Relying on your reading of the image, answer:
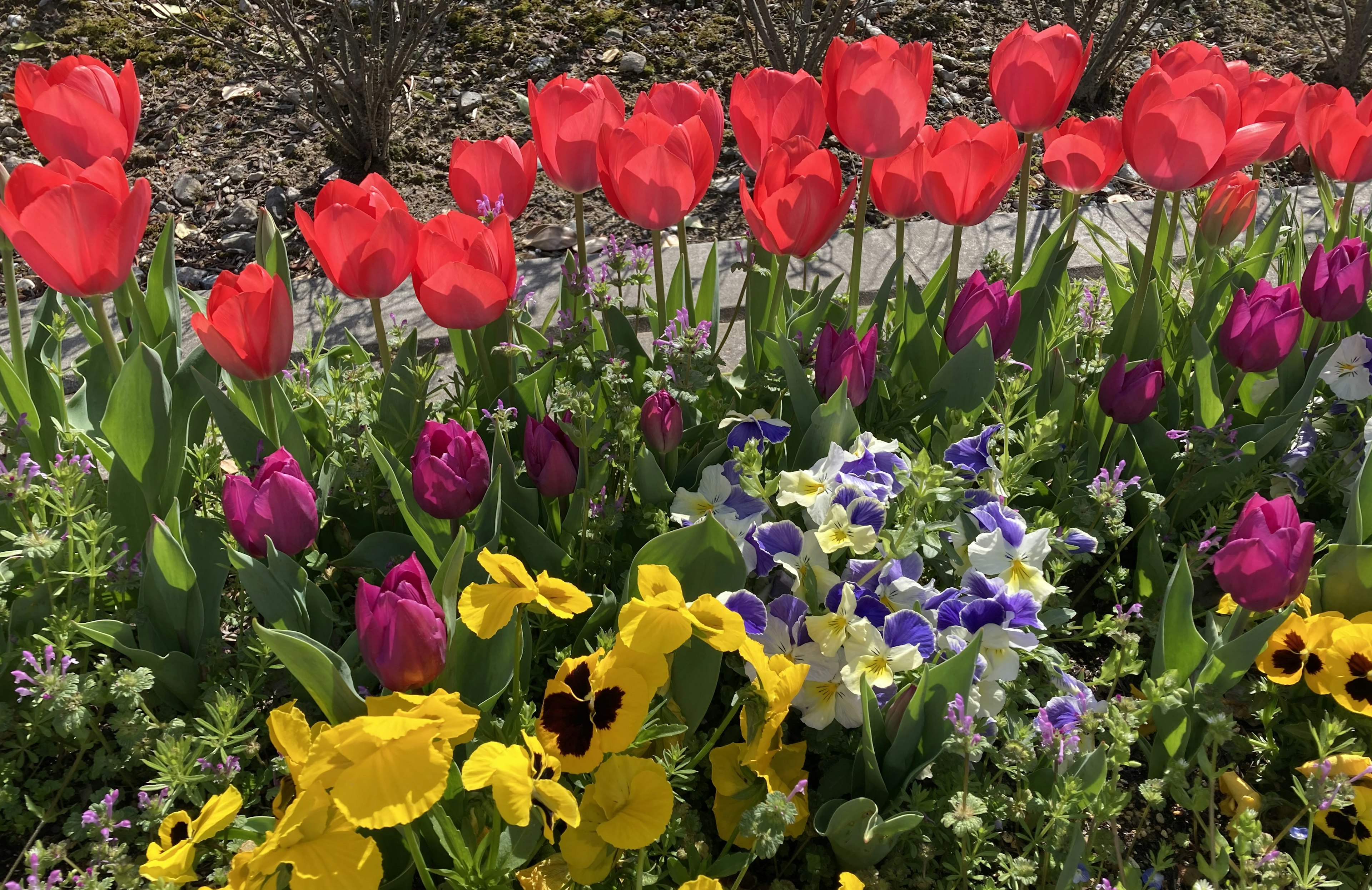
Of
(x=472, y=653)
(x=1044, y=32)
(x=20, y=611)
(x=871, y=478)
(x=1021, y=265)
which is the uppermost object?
(x=1044, y=32)

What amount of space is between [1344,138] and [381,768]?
6.02 ft

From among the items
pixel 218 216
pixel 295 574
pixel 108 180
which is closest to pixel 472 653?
pixel 295 574

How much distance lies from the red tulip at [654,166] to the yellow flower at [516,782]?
2.61 feet

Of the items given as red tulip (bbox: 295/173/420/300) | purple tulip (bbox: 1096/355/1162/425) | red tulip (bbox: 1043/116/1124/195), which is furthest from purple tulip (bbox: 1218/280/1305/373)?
red tulip (bbox: 295/173/420/300)

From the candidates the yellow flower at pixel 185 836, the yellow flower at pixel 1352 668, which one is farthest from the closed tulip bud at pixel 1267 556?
the yellow flower at pixel 185 836

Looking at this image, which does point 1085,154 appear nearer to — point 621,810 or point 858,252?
point 858,252

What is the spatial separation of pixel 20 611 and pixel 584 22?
3376 millimetres

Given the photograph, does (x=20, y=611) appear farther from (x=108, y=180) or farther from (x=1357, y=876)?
(x=1357, y=876)

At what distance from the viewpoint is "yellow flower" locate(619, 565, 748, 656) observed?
1047 millimetres

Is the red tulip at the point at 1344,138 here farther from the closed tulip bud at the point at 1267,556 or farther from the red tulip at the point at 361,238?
the red tulip at the point at 361,238

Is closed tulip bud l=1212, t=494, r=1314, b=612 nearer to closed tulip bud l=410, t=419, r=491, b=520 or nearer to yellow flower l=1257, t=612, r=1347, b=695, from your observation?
yellow flower l=1257, t=612, r=1347, b=695

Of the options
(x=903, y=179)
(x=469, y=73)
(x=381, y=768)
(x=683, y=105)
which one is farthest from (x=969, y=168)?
(x=469, y=73)

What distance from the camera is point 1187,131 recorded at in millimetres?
1504

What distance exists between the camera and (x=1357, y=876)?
4.45 feet
